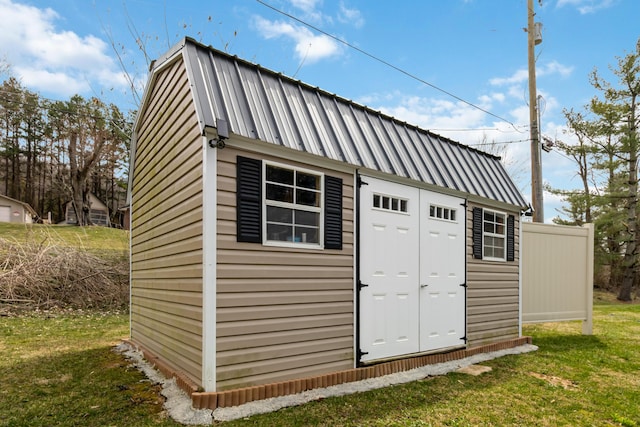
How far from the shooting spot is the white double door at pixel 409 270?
16.0 ft

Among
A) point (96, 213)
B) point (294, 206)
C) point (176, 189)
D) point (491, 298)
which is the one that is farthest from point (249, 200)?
point (96, 213)

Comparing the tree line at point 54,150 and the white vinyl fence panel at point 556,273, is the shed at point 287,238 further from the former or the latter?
the tree line at point 54,150

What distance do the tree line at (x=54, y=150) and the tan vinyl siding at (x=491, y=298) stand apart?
21947 mm

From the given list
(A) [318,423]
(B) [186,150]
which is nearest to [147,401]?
(A) [318,423]

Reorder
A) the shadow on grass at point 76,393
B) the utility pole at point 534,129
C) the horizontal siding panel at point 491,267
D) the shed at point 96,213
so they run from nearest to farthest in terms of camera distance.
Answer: the shadow on grass at point 76,393 < the horizontal siding panel at point 491,267 < the utility pole at point 534,129 < the shed at point 96,213

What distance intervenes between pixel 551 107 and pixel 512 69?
2.34 metres

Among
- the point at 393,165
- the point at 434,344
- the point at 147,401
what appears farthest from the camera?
the point at 434,344

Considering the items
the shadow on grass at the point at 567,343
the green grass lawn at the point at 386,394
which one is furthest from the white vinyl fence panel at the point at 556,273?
the green grass lawn at the point at 386,394

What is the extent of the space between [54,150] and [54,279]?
2198 cm

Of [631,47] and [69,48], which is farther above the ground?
[631,47]

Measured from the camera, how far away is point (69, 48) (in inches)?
468

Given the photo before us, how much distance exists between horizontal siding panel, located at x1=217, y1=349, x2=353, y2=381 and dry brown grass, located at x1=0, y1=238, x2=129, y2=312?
7.55m

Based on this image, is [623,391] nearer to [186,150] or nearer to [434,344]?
[434,344]

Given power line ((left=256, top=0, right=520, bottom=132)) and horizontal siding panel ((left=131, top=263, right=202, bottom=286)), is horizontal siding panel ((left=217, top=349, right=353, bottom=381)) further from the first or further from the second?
power line ((left=256, top=0, right=520, bottom=132))
